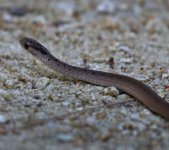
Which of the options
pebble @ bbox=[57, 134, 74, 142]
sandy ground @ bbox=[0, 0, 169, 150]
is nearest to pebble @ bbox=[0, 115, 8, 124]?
sandy ground @ bbox=[0, 0, 169, 150]

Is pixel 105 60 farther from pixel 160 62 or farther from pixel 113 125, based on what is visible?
pixel 113 125

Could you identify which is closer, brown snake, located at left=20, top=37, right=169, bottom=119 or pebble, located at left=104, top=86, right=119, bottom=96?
brown snake, located at left=20, top=37, right=169, bottom=119

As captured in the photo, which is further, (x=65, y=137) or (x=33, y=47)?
(x=33, y=47)

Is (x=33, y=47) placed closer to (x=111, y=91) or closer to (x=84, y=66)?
(x=84, y=66)

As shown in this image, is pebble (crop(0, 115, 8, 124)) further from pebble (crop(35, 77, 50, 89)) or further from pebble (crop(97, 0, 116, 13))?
pebble (crop(97, 0, 116, 13))

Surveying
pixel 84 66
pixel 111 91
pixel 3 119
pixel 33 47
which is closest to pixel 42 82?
pixel 33 47

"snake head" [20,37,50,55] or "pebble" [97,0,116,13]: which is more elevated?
"pebble" [97,0,116,13]

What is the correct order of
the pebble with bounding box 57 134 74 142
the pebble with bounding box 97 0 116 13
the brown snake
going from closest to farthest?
the pebble with bounding box 57 134 74 142, the brown snake, the pebble with bounding box 97 0 116 13
